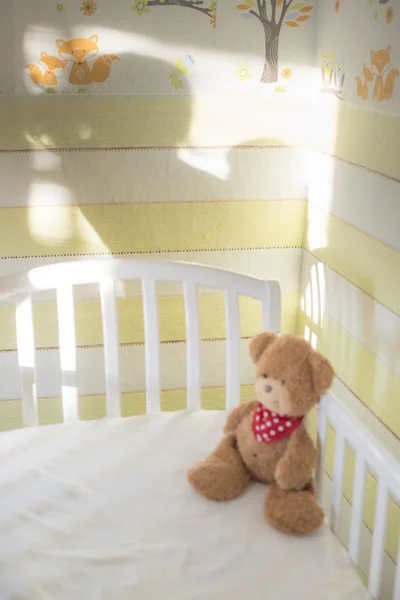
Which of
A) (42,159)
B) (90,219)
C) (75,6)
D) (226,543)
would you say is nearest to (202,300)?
(90,219)

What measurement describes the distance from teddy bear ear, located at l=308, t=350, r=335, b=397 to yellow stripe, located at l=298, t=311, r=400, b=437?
1.26ft

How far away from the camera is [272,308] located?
1634mm

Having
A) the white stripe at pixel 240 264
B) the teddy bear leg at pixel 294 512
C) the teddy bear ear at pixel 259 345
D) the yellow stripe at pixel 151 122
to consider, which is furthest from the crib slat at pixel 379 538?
the yellow stripe at pixel 151 122

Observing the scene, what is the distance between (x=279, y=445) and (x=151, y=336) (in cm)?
47

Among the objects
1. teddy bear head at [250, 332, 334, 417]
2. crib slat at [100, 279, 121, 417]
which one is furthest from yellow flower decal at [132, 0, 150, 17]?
teddy bear head at [250, 332, 334, 417]

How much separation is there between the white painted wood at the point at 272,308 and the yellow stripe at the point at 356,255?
246 millimetres

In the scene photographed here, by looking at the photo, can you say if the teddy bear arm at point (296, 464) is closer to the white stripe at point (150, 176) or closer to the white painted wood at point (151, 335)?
the white painted wood at point (151, 335)

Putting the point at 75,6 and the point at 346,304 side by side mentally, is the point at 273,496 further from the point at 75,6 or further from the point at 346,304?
the point at 75,6

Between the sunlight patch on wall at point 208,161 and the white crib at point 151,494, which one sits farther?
the sunlight patch on wall at point 208,161

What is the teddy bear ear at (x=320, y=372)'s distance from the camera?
1.25 m

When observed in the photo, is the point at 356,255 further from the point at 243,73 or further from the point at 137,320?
the point at 137,320

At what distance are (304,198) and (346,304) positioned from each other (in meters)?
0.46

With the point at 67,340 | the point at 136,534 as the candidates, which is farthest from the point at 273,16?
the point at 136,534

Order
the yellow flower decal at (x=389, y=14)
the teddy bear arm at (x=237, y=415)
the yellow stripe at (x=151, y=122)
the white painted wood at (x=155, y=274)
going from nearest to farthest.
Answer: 1. the teddy bear arm at (x=237, y=415)
2. the yellow flower decal at (x=389, y=14)
3. the white painted wood at (x=155, y=274)
4. the yellow stripe at (x=151, y=122)
